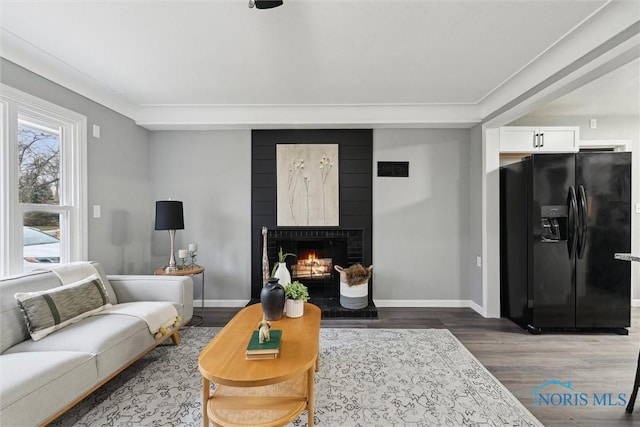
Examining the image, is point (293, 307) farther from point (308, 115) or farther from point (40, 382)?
point (308, 115)

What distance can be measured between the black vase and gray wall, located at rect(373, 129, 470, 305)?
204 cm

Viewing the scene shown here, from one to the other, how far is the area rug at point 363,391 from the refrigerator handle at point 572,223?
1.55 metres

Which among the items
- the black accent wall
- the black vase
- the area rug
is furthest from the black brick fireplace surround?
the black vase

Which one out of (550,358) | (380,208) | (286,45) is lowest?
(550,358)

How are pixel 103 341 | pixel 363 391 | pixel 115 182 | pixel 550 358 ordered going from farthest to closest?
pixel 115 182 → pixel 550 358 → pixel 363 391 → pixel 103 341

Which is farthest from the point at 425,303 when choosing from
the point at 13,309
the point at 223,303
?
the point at 13,309

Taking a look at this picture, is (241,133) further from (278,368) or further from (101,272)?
(278,368)

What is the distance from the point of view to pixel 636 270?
391cm

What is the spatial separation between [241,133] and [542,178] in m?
3.56

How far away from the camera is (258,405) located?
5.05ft

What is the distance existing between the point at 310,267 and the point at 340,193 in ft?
3.66

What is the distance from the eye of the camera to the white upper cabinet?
3.62 meters

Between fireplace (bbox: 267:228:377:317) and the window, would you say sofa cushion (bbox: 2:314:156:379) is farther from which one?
fireplace (bbox: 267:228:377:317)

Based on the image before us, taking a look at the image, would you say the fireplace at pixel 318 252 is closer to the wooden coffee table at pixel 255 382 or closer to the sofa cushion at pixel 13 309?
the wooden coffee table at pixel 255 382
